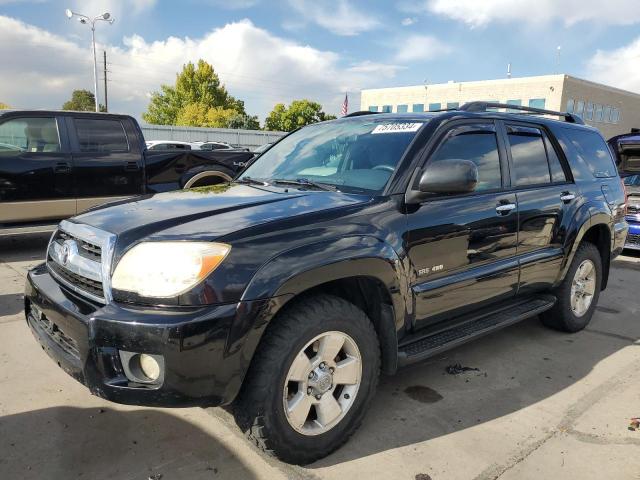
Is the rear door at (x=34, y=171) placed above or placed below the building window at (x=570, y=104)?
below

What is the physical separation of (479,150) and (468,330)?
122cm

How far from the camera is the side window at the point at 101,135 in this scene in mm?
7145

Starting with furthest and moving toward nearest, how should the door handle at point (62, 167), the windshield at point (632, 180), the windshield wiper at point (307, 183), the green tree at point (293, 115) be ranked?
the green tree at point (293, 115), the windshield at point (632, 180), the door handle at point (62, 167), the windshield wiper at point (307, 183)

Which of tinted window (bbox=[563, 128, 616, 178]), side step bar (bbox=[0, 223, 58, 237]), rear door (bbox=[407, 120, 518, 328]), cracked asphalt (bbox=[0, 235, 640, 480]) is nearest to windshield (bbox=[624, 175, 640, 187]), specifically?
tinted window (bbox=[563, 128, 616, 178])

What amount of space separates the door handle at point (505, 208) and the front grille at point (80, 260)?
243cm

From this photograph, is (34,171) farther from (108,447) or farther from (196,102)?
(196,102)

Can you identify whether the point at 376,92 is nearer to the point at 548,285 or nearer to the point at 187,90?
the point at 187,90

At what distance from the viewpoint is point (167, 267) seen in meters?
2.18

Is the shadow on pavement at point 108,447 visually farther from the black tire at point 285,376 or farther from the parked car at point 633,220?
the parked car at point 633,220

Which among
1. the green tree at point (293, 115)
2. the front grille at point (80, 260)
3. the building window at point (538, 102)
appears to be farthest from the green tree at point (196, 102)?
the front grille at point (80, 260)

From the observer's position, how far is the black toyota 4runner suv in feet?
7.11

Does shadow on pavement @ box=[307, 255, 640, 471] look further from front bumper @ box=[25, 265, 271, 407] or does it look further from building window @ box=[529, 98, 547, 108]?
building window @ box=[529, 98, 547, 108]

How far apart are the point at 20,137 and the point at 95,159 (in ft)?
3.06

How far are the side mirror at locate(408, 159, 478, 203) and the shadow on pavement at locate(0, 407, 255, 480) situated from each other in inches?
68.6
